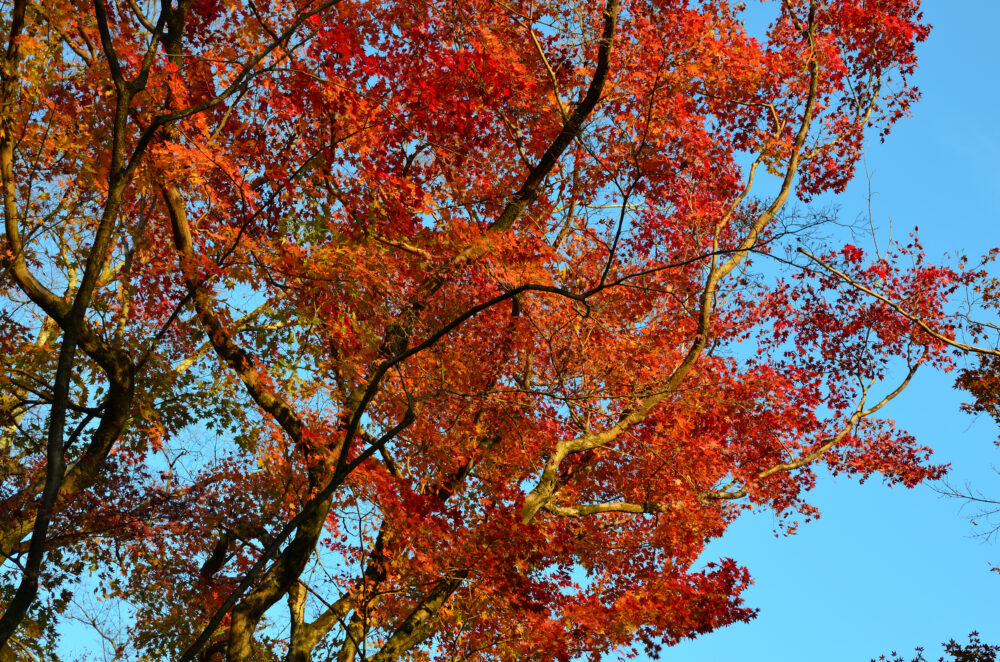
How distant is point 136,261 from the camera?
41.4 ft

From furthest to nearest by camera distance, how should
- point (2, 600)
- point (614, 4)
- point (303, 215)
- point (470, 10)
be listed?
point (470, 10)
point (2, 600)
point (303, 215)
point (614, 4)

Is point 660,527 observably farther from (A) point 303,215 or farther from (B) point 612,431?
(A) point 303,215

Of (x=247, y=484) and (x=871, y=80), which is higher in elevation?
(x=871, y=80)

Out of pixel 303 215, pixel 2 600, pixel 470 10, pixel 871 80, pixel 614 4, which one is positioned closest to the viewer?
pixel 614 4

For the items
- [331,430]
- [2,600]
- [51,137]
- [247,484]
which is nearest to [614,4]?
[331,430]

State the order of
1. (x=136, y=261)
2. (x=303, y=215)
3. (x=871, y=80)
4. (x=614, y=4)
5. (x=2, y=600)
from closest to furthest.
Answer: (x=614, y=4), (x=303, y=215), (x=2, y=600), (x=136, y=261), (x=871, y=80)

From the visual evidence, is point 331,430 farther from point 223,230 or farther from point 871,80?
point 871,80

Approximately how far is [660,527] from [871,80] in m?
9.24

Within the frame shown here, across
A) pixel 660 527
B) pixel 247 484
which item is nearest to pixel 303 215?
pixel 247 484

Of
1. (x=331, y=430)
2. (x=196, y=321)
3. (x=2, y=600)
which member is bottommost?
(x=2, y=600)

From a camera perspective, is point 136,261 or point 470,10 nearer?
point 470,10

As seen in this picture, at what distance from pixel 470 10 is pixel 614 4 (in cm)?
313

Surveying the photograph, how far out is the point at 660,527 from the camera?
42.8 ft

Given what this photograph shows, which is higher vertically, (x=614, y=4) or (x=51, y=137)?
(x=614, y=4)
